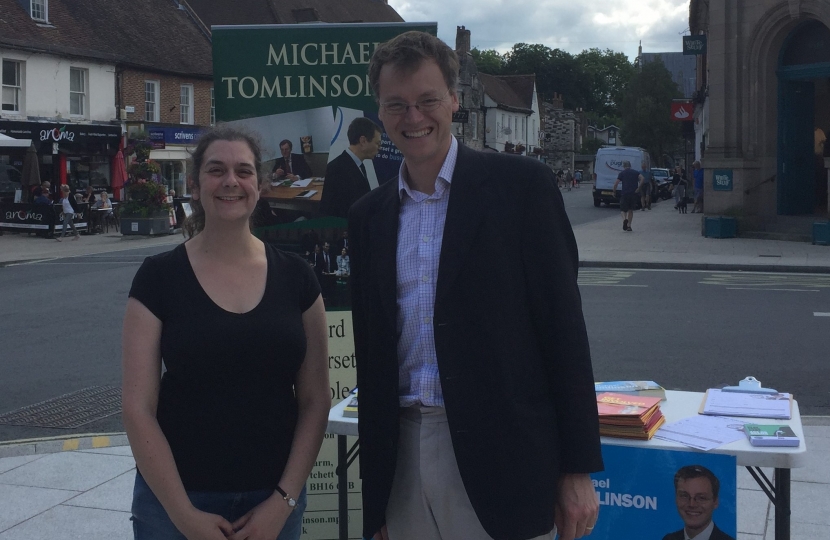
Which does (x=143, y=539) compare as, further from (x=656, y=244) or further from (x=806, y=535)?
(x=656, y=244)

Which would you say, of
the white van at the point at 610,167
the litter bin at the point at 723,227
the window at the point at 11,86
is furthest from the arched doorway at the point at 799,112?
the window at the point at 11,86

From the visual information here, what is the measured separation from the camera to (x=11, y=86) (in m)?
28.5

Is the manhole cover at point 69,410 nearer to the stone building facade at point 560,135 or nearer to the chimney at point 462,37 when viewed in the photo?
the chimney at point 462,37

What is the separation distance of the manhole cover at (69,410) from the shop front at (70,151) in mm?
22840

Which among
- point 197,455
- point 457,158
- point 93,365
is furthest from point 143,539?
point 93,365

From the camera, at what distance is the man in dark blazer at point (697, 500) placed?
3.24m

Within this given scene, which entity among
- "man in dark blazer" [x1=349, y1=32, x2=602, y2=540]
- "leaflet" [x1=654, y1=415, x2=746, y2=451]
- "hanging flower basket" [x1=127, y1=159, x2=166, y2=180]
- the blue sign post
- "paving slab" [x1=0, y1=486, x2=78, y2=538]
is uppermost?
"hanging flower basket" [x1=127, y1=159, x2=166, y2=180]

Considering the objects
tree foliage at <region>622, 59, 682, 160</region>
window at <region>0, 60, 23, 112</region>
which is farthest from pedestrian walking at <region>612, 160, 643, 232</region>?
tree foliage at <region>622, 59, 682, 160</region>

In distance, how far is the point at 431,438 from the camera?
8.28ft

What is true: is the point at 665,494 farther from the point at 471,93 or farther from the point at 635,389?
the point at 471,93

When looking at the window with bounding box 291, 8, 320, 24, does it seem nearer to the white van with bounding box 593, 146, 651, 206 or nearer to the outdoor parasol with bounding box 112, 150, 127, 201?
the white van with bounding box 593, 146, 651, 206

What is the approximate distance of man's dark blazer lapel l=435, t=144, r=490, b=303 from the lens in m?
2.44

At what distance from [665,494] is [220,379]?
1.71 m

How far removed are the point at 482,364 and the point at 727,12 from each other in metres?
22.8
